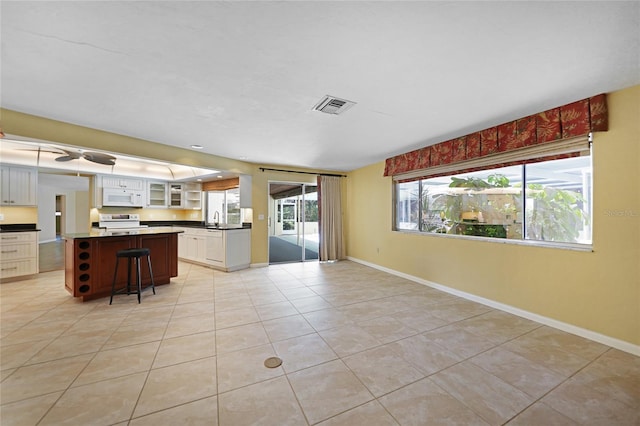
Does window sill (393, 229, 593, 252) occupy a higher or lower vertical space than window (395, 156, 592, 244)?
lower

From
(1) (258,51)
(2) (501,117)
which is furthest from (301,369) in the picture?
(2) (501,117)

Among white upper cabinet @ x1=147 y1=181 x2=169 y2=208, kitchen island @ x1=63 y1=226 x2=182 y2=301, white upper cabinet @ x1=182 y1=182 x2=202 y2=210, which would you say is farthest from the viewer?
white upper cabinet @ x1=182 y1=182 x2=202 y2=210

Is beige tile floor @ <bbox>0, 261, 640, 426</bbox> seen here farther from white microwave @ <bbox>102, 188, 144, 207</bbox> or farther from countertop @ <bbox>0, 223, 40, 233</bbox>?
white microwave @ <bbox>102, 188, 144, 207</bbox>

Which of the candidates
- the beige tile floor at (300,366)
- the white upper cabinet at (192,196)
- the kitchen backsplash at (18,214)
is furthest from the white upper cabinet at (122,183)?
the beige tile floor at (300,366)

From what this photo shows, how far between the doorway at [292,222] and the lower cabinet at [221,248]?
0.94 m

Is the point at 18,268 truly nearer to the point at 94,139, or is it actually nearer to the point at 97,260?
the point at 97,260

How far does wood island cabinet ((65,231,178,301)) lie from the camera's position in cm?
322

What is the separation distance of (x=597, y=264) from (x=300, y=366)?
3.07 meters

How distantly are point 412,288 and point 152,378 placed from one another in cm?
358

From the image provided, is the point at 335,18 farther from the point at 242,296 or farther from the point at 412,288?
the point at 412,288

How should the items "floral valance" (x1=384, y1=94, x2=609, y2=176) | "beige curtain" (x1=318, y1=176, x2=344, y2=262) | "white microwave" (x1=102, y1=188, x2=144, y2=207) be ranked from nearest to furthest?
"floral valance" (x1=384, y1=94, x2=609, y2=176) → "white microwave" (x1=102, y1=188, x2=144, y2=207) → "beige curtain" (x1=318, y1=176, x2=344, y2=262)

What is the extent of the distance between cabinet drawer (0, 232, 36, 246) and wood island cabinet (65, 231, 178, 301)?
61.5 inches

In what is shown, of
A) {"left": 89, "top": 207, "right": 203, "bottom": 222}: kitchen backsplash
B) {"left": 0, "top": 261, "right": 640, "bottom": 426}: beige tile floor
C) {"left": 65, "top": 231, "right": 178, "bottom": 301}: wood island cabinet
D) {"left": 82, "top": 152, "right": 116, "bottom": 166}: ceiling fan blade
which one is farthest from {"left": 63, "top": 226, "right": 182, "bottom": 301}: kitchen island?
{"left": 89, "top": 207, "right": 203, "bottom": 222}: kitchen backsplash

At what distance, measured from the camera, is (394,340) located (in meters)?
2.28
